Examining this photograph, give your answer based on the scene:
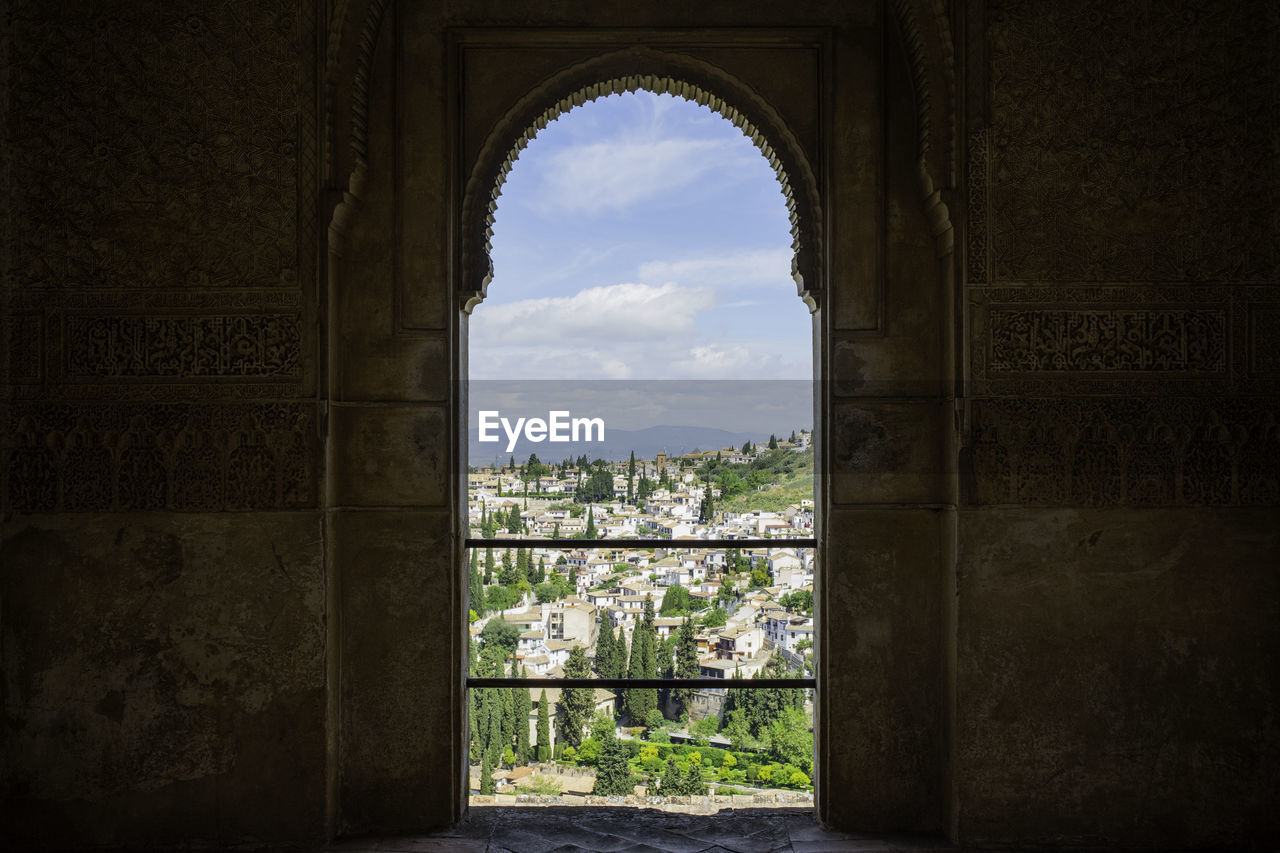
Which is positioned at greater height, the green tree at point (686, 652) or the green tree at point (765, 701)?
the green tree at point (686, 652)

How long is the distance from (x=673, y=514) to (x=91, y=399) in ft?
7.64

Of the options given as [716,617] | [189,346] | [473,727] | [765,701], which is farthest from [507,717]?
[189,346]

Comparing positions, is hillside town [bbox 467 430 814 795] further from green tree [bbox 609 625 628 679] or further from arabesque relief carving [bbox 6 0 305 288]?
arabesque relief carving [bbox 6 0 305 288]

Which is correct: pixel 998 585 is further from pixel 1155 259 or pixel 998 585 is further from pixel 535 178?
pixel 535 178

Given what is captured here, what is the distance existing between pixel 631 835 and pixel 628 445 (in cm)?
160

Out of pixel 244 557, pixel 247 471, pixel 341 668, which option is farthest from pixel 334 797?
pixel 247 471

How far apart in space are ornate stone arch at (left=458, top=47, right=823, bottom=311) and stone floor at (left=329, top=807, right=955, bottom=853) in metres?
2.13

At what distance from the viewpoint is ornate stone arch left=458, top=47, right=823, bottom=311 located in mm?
3141

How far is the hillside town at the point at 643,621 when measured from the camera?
3307 millimetres

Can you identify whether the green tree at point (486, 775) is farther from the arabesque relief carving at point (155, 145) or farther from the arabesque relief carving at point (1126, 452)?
the arabesque relief carving at point (1126, 452)

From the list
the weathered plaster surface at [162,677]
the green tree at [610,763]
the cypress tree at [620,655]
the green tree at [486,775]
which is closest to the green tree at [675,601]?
the cypress tree at [620,655]

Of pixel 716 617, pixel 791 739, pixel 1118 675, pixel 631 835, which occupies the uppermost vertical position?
pixel 716 617

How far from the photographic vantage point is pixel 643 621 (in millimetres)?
3391

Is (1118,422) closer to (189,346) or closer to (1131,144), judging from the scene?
(1131,144)
